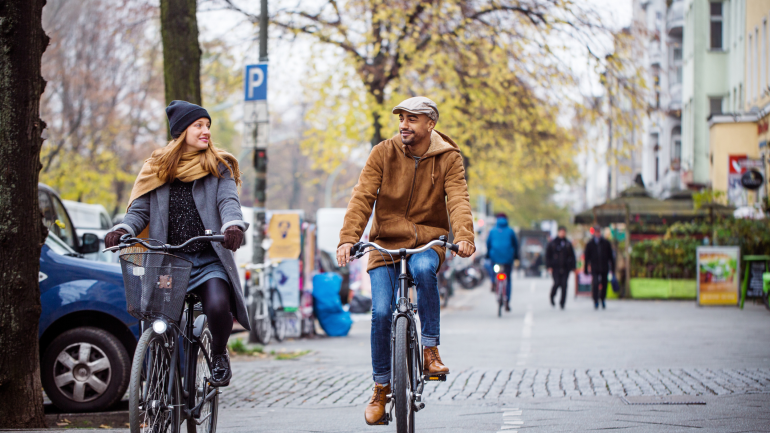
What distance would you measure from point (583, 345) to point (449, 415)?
5955 mm

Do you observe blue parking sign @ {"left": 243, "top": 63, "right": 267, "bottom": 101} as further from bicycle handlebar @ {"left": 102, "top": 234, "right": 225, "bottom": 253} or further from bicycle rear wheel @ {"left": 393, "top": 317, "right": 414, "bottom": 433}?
bicycle rear wheel @ {"left": 393, "top": 317, "right": 414, "bottom": 433}

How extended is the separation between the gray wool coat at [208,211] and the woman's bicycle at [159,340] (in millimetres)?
186

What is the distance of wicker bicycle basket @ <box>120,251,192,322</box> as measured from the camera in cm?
461

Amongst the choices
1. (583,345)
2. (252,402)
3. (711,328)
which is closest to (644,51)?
(711,328)

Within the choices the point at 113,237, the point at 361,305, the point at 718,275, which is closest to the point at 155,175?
the point at 113,237

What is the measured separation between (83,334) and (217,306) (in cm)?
244

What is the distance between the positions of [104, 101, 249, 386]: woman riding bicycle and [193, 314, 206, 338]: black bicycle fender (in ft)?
0.23

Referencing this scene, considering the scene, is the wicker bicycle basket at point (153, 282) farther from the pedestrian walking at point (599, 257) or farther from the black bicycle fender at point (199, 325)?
the pedestrian walking at point (599, 257)

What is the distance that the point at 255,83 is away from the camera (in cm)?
1255

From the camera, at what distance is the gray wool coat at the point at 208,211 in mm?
5133

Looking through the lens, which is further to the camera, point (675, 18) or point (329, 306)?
point (675, 18)

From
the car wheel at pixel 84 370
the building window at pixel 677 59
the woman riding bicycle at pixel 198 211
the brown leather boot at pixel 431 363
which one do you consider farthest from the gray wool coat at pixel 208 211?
→ the building window at pixel 677 59

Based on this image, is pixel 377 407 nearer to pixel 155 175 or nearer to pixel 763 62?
pixel 155 175

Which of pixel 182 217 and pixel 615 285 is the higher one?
pixel 182 217
